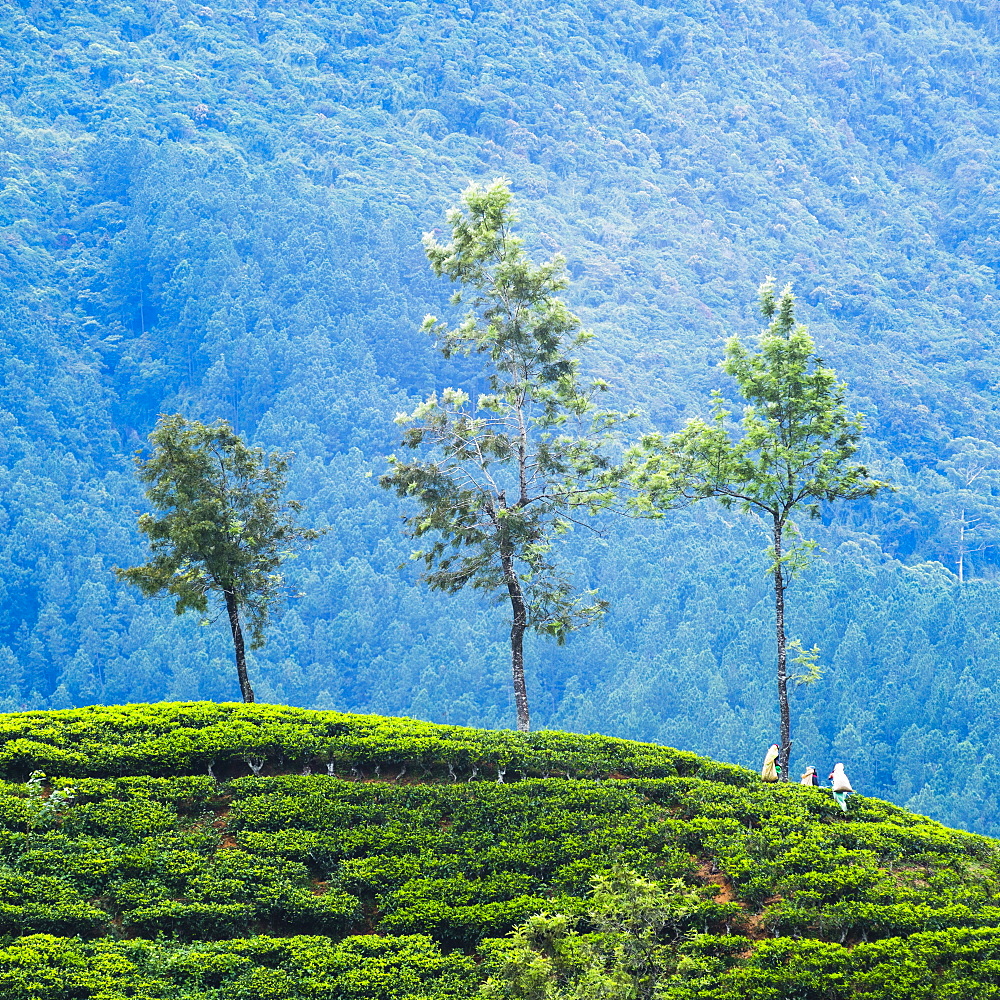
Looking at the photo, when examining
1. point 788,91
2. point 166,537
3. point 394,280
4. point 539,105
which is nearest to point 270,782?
point 166,537

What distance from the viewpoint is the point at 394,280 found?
120312 mm

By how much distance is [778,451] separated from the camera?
18.5 meters

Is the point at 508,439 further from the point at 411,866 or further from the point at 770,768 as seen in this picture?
the point at 411,866

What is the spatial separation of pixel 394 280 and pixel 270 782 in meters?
110

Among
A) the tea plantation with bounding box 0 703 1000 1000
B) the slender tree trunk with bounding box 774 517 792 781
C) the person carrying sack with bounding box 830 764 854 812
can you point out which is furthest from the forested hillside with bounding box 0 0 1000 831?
the tea plantation with bounding box 0 703 1000 1000

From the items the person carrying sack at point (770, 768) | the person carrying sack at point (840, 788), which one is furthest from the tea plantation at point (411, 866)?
the person carrying sack at point (770, 768)

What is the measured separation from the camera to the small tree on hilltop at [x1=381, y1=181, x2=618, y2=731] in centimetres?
1977

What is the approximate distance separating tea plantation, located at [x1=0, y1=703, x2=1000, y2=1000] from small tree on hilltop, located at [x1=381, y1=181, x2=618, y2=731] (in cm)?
513

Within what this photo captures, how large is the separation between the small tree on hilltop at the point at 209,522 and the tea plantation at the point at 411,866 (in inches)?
189

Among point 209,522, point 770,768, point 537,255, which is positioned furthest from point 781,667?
point 537,255

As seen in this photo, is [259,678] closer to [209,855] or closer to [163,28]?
[209,855]

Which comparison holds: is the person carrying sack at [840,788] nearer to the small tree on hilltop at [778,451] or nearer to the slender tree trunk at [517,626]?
the small tree on hilltop at [778,451]

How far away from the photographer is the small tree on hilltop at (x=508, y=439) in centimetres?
1977

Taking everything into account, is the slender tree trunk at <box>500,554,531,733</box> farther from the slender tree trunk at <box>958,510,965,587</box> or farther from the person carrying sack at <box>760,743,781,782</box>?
the slender tree trunk at <box>958,510,965,587</box>
